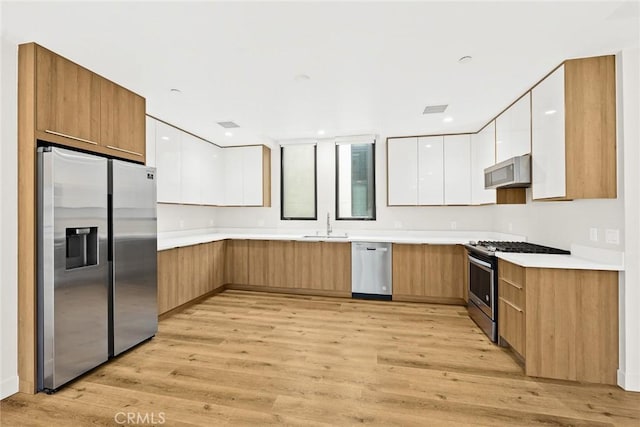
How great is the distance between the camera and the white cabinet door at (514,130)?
117 inches

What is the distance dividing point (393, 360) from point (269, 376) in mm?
1099

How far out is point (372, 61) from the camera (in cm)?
245

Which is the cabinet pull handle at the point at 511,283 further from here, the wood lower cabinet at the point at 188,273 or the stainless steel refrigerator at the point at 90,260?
the wood lower cabinet at the point at 188,273

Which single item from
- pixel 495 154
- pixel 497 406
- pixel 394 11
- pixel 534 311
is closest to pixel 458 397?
pixel 497 406

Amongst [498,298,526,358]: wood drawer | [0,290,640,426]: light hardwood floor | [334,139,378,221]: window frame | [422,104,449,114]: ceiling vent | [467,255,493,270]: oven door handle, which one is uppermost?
[422,104,449,114]: ceiling vent

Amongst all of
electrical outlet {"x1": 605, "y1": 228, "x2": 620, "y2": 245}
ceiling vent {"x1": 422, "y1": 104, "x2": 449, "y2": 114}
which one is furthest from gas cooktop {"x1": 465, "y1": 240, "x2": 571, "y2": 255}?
ceiling vent {"x1": 422, "y1": 104, "x2": 449, "y2": 114}

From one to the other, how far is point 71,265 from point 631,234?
14.0ft

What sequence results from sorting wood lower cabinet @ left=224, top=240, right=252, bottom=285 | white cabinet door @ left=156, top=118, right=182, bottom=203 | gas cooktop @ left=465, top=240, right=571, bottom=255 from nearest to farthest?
gas cooktop @ left=465, top=240, right=571, bottom=255
white cabinet door @ left=156, top=118, right=182, bottom=203
wood lower cabinet @ left=224, top=240, right=252, bottom=285

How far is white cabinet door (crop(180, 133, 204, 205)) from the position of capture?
4.41 m

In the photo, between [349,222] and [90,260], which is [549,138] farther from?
[90,260]

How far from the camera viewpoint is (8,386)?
216 cm

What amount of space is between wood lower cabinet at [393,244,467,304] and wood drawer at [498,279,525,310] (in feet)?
3.99

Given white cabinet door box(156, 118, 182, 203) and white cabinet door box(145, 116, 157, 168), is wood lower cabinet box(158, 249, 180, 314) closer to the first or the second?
white cabinet door box(156, 118, 182, 203)

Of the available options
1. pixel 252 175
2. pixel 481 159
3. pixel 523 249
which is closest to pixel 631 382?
pixel 523 249
